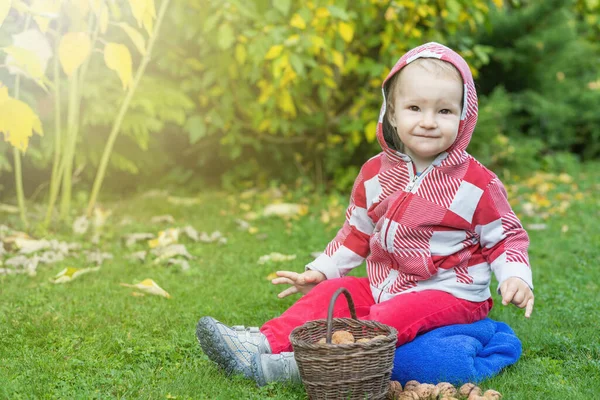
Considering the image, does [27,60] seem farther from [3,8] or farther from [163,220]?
[163,220]

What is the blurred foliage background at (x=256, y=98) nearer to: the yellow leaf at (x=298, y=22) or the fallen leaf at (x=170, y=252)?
the yellow leaf at (x=298, y=22)

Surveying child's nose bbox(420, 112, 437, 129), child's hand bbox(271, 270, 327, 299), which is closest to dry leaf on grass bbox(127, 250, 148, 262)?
child's hand bbox(271, 270, 327, 299)

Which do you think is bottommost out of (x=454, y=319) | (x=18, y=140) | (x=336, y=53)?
(x=454, y=319)

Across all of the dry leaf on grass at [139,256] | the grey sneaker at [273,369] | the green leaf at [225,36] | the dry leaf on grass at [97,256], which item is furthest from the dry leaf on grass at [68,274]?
the green leaf at [225,36]

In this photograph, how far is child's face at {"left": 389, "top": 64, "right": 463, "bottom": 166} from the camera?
7.43ft

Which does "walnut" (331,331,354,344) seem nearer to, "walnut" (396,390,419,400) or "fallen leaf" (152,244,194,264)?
"walnut" (396,390,419,400)

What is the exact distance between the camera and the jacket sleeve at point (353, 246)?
256 centimetres

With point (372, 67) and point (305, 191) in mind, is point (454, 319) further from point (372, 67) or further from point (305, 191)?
point (305, 191)

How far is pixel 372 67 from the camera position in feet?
16.1

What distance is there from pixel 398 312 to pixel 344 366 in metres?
0.43

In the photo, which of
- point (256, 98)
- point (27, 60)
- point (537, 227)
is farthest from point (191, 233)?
point (537, 227)

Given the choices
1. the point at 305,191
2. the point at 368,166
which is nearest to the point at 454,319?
the point at 368,166

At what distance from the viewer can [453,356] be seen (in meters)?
2.18

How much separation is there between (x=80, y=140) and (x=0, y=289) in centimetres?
207
